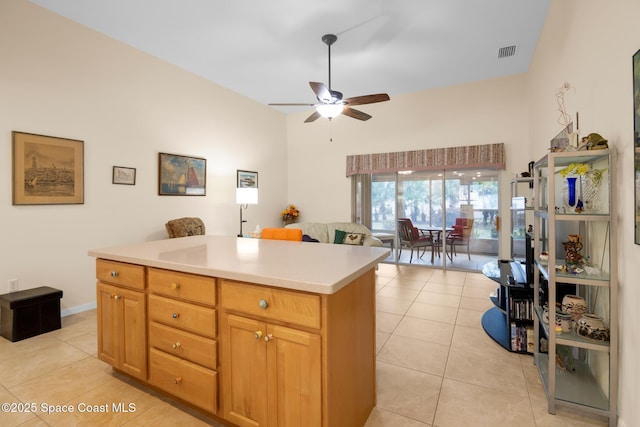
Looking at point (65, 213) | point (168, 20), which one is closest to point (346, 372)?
point (65, 213)

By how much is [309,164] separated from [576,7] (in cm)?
Answer: 495

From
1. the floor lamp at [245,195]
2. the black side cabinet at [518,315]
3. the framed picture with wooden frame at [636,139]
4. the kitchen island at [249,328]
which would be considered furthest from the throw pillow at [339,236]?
the framed picture with wooden frame at [636,139]

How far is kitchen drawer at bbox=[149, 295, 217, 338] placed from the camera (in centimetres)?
158

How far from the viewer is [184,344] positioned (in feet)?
5.53

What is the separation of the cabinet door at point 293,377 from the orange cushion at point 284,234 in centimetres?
151

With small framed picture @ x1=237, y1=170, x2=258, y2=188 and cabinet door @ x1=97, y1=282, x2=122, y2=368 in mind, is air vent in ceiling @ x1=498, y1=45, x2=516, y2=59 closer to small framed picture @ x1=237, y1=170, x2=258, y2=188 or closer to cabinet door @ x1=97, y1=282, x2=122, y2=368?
small framed picture @ x1=237, y1=170, x2=258, y2=188

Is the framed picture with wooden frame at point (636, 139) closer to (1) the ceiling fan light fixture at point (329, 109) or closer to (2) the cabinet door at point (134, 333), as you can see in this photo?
(1) the ceiling fan light fixture at point (329, 109)

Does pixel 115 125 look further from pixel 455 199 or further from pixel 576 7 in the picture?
pixel 455 199

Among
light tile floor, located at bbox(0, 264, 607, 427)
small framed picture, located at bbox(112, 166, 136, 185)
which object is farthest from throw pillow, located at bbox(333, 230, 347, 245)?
small framed picture, located at bbox(112, 166, 136, 185)

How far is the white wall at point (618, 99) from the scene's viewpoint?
1494mm

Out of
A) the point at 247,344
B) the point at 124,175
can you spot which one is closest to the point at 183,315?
the point at 247,344

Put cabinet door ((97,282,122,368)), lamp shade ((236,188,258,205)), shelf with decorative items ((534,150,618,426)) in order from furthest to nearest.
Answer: lamp shade ((236,188,258,205)), cabinet door ((97,282,122,368)), shelf with decorative items ((534,150,618,426))

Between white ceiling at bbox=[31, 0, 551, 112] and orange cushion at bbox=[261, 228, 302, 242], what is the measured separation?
2.31m


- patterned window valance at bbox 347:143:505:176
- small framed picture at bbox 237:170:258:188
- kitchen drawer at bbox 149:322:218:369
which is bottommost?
kitchen drawer at bbox 149:322:218:369
